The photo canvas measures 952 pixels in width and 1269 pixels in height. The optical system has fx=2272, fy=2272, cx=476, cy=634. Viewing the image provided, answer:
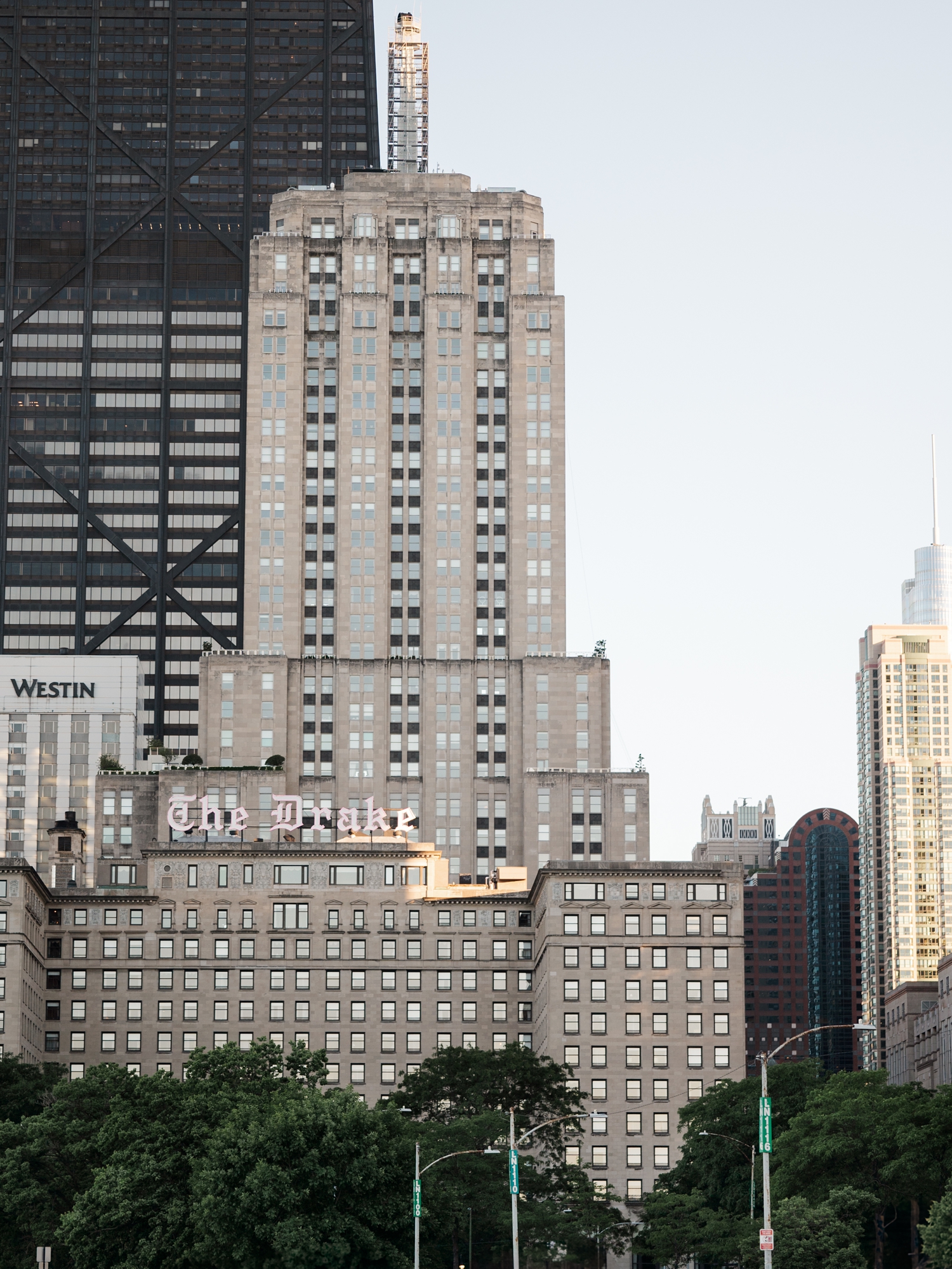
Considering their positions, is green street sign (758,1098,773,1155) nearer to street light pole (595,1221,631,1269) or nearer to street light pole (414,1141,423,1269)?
street light pole (414,1141,423,1269)

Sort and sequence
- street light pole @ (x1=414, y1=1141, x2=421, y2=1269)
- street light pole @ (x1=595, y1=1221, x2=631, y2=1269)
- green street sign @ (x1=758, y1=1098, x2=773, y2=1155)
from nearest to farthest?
green street sign @ (x1=758, y1=1098, x2=773, y2=1155) < street light pole @ (x1=414, y1=1141, x2=421, y2=1269) < street light pole @ (x1=595, y1=1221, x2=631, y2=1269)

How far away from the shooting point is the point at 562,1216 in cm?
17938

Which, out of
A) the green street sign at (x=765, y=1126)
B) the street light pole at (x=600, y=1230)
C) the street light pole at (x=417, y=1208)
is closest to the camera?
the green street sign at (x=765, y=1126)

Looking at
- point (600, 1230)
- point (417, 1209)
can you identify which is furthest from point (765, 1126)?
point (600, 1230)

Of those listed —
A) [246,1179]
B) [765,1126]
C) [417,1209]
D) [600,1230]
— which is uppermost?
[765,1126]

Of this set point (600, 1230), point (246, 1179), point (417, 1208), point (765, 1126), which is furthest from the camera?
point (600, 1230)

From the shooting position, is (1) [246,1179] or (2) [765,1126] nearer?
(2) [765,1126]

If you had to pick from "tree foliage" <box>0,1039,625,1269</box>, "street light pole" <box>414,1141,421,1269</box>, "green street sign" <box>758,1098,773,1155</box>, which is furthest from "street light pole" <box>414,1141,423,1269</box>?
"green street sign" <box>758,1098,773,1155</box>

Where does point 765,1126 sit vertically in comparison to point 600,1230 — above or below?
above

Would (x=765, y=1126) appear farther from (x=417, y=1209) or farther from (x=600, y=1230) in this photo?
(x=600, y=1230)

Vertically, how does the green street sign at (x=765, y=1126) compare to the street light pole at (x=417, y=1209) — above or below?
above

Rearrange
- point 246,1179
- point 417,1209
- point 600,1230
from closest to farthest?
point 417,1209
point 246,1179
point 600,1230

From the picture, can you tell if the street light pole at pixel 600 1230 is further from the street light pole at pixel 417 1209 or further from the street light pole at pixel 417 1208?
the street light pole at pixel 417 1208

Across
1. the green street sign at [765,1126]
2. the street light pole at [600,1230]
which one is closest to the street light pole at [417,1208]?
the green street sign at [765,1126]
